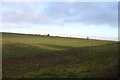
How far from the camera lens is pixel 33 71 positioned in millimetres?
28344

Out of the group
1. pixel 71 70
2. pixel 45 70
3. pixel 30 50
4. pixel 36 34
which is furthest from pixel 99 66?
pixel 36 34

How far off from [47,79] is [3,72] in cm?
603

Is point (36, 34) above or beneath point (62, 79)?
above

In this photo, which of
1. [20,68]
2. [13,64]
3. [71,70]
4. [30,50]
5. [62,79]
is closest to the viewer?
[62,79]

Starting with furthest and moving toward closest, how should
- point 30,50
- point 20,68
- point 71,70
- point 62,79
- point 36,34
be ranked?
point 36,34, point 30,50, point 20,68, point 71,70, point 62,79

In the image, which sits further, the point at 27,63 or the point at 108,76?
the point at 27,63

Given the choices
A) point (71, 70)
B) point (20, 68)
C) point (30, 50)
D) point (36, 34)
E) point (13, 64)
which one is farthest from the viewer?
point (36, 34)

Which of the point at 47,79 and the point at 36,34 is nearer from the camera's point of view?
the point at 47,79

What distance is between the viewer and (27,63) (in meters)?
34.0

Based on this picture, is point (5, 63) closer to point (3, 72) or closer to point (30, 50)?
point (3, 72)

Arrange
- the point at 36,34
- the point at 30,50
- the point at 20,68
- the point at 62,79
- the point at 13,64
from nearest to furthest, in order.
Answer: the point at 62,79
the point at 20,68
the point at 13,64
the point at 30,50
the point at 36,34

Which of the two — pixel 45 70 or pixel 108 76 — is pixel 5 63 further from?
pixel 108 76

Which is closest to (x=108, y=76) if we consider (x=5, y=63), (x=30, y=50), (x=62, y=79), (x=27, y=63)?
(x=62, y=79)

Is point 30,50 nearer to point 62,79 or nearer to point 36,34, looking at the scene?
point 62,79
